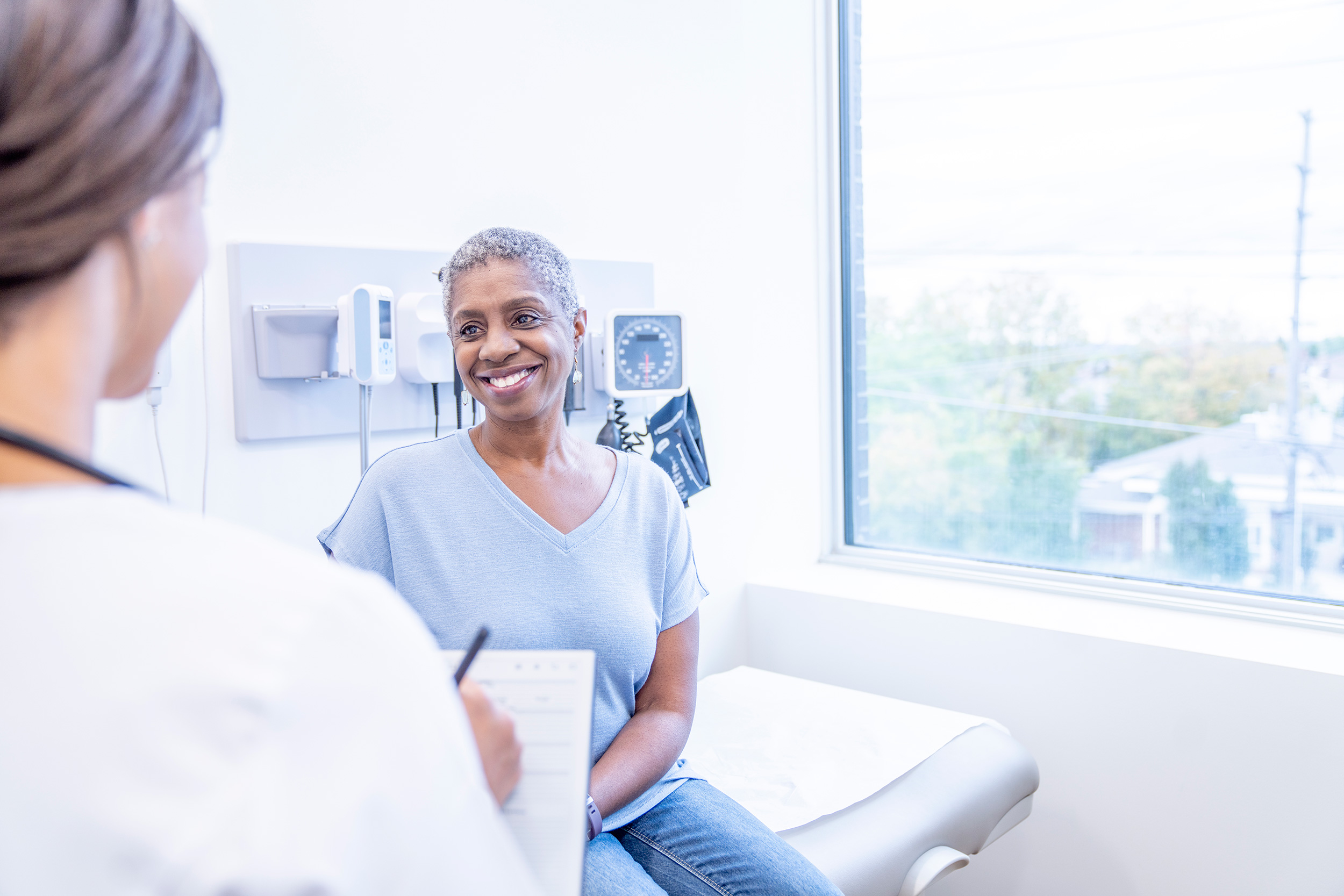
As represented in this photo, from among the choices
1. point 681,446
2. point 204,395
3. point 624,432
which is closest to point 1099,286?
point 681,446

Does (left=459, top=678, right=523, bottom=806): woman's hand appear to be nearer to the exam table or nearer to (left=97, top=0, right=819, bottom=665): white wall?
(left=97, top=0, right=819, bottom=665): white wall

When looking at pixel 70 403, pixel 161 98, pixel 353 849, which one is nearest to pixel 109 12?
pixel 161 98

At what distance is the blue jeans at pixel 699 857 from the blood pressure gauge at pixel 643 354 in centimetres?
83

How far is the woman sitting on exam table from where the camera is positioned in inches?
47.9

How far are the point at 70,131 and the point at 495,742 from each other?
41 centimetres

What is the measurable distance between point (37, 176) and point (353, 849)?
34cm

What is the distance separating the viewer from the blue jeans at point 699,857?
45.5 inches

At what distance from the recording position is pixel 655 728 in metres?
1.29

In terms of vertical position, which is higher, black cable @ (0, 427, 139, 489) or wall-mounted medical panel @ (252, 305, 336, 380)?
wall-mounted medical panel @ (252, 305, 336, 380)

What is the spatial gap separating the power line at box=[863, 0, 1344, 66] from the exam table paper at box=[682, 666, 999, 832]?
4.71ft

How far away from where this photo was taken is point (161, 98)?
47 centimetres

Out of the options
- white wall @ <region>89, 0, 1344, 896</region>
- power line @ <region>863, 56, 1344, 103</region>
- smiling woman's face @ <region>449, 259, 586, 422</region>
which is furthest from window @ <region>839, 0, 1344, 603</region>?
smiling woman's face @ <region>449, 259, 586, 422</region>

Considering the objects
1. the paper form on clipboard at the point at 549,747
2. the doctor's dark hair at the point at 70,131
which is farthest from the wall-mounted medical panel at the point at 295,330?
the doctor's dark hair at the point at 70,131

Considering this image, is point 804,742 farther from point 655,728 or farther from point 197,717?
point 197,717
